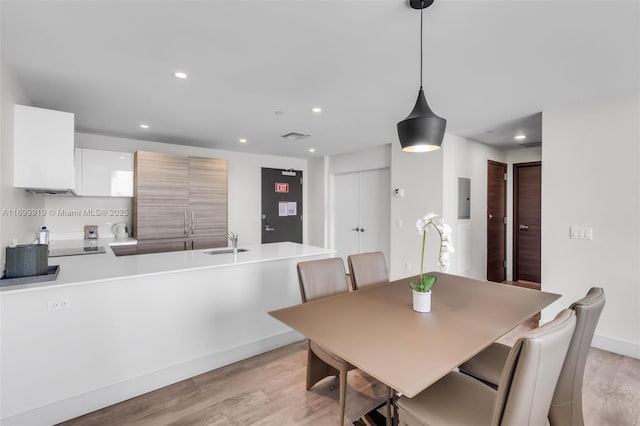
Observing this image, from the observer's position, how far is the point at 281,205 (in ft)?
19.9

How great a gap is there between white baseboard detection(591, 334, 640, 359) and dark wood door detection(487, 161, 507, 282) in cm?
203

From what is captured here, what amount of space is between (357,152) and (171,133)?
10.0 ft

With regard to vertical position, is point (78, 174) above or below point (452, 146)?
below

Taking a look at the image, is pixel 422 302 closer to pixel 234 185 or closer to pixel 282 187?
pixel 234 185

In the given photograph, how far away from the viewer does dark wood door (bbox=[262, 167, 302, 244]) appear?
5.81 meters

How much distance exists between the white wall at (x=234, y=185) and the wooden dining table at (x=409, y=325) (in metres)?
3.86

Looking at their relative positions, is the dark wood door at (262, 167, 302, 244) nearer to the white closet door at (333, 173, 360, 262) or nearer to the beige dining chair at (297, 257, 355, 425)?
the white closet door at (333, 173, 360, 262)

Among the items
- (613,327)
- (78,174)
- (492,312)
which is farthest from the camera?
(78,174)

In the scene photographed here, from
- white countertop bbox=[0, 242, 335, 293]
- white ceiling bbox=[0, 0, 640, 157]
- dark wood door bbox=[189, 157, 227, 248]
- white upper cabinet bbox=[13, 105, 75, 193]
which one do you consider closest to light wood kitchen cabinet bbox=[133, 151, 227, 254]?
dark wood door bbox=[189, 157, 227, 248]

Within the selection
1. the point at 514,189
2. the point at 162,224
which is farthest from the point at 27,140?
the point at 514,189

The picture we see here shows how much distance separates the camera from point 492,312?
166cm

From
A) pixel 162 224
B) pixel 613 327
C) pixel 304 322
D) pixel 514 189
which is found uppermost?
pixel 514 189

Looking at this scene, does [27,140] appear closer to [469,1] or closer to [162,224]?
[162,224]

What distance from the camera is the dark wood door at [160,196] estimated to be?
3.98 meters
